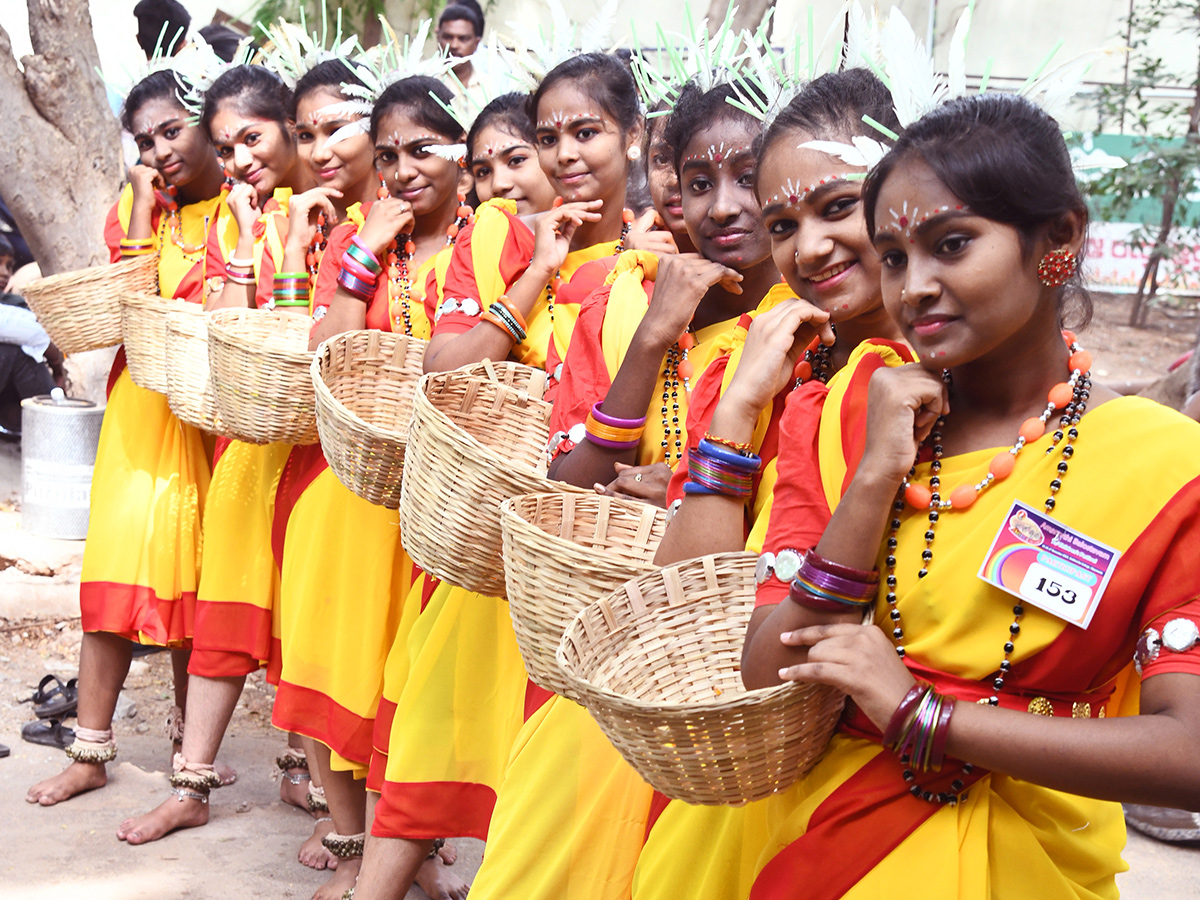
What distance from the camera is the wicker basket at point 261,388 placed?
128 inches

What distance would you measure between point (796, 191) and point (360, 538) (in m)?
1.91

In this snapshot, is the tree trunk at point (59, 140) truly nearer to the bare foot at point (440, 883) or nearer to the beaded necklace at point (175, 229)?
the beaded necklace at point (175, 229)

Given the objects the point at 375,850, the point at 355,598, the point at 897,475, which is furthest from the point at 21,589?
the point at 897,475

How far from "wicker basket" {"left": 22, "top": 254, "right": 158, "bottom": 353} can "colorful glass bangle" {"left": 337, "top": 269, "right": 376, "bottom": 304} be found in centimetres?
117

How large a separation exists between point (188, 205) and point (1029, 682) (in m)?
3.91

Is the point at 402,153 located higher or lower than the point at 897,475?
higher

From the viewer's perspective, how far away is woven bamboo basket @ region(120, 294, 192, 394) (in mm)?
4012

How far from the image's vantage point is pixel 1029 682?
1.53m

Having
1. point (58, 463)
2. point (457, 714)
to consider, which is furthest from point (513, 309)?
point (58, 463)

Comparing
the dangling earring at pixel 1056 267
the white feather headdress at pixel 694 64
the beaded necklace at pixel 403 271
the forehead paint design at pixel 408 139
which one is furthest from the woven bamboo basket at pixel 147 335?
the dangling earring at pixel 1056 267

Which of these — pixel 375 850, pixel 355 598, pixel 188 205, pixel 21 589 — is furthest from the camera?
pixel 21 589

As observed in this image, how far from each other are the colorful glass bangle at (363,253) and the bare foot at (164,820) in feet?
6.43

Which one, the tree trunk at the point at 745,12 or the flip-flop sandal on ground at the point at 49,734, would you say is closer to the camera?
the flip-flop sandal on ground at the point at 49,734

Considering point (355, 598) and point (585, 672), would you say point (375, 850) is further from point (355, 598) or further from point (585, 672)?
point (585, 672)
